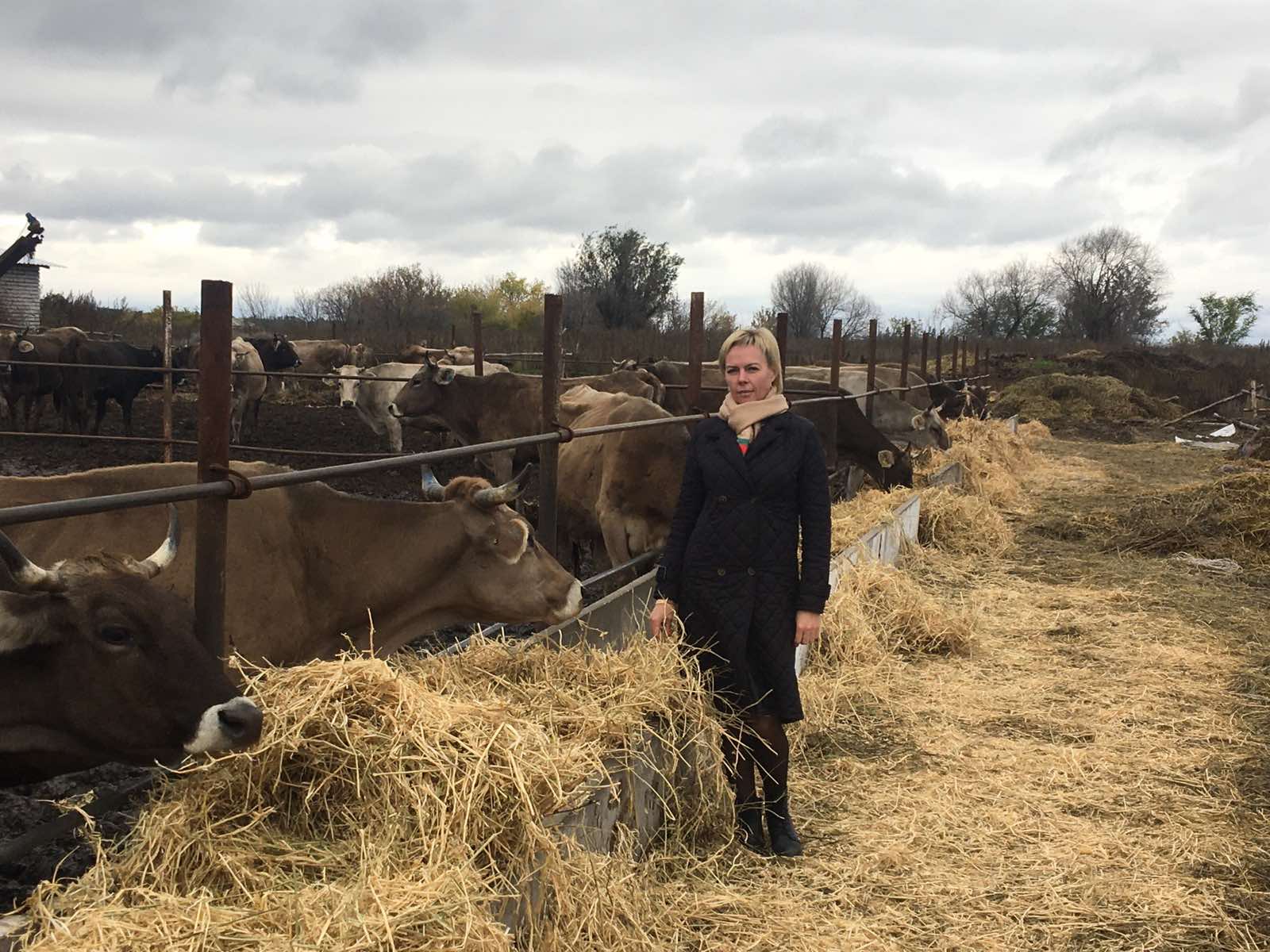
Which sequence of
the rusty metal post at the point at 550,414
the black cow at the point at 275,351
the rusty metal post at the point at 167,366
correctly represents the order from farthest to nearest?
the black cow at the point at 275,351 → the rusty metal post at the point at 167,366 → the rusty metal post at the point at 550,414

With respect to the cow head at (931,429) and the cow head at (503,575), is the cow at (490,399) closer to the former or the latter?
the cow head at (931,429)

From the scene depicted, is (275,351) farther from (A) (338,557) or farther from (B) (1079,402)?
(A) (338,557)

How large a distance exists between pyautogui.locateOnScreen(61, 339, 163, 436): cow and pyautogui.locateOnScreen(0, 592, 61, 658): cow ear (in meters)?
15.8

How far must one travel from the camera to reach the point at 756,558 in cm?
383

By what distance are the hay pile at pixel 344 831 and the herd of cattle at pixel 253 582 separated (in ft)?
0.52

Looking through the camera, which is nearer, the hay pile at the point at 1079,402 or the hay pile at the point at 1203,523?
the hay pile at the point at 1203,523

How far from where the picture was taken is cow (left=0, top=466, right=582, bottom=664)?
159 inches

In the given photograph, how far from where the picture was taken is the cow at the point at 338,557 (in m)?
4.04

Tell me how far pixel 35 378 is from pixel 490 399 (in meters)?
9.85

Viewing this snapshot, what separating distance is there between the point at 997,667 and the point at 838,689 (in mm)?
1414

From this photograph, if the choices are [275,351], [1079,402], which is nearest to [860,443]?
[275,351]

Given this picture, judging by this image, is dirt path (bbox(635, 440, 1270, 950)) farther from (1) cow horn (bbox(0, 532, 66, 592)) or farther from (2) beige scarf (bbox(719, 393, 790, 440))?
(1) cow horn (bbox(0, 532, 66, 592))

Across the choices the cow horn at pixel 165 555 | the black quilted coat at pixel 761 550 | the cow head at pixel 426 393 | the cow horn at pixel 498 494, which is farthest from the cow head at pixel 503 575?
the cow head at pixel 426 393

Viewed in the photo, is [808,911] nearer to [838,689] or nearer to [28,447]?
[838,689]
